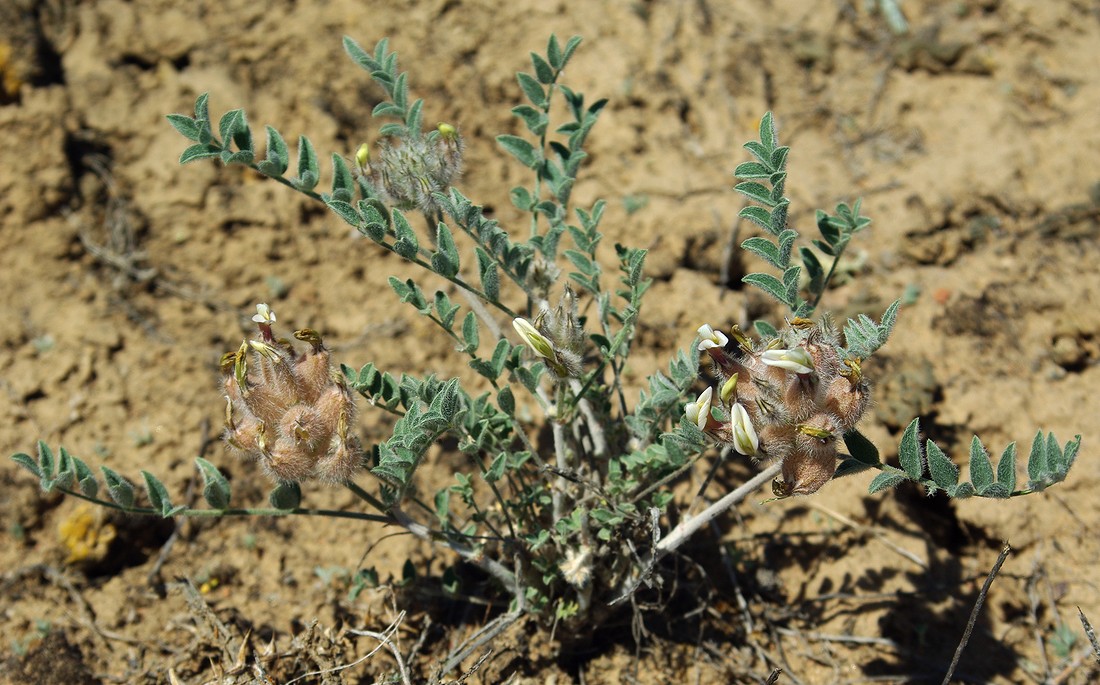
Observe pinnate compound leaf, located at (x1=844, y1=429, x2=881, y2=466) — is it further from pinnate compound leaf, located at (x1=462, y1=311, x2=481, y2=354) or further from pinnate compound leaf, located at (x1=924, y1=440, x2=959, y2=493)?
pinnate compound leaf, located at (x1=462, y1=311, x2=481, y2=354)

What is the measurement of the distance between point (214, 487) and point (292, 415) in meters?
0.37

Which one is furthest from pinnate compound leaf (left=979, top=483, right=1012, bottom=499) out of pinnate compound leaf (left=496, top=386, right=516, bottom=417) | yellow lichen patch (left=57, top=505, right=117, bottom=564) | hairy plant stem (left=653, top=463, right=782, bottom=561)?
yellow lichen patch (left=57, top=505, right=117, bottom=564)

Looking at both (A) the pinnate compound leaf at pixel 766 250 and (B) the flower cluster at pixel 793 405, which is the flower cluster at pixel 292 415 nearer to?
(B) the flower cluster at pixel 793 405

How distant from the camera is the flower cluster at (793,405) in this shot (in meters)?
2.13

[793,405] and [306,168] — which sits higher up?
[306,168]

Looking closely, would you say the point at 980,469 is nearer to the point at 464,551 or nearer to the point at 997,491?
the point at 997,491

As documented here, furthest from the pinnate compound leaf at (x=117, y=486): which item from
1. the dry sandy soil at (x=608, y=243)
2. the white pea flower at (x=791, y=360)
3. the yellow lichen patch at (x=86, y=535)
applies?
the white pea flower at (x=791, y=360)

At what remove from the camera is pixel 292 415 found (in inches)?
90.9

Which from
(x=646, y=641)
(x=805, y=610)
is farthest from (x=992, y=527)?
(x=646, y=641)

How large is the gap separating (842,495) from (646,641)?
979 millimetres

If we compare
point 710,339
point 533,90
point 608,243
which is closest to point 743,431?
point 710,339

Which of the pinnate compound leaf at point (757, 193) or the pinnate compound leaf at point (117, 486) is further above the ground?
the pinnate compound leaf at point (757, 193)

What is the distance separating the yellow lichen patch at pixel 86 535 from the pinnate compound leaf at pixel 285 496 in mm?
1230

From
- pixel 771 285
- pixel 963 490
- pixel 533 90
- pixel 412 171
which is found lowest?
pixel 963 490
